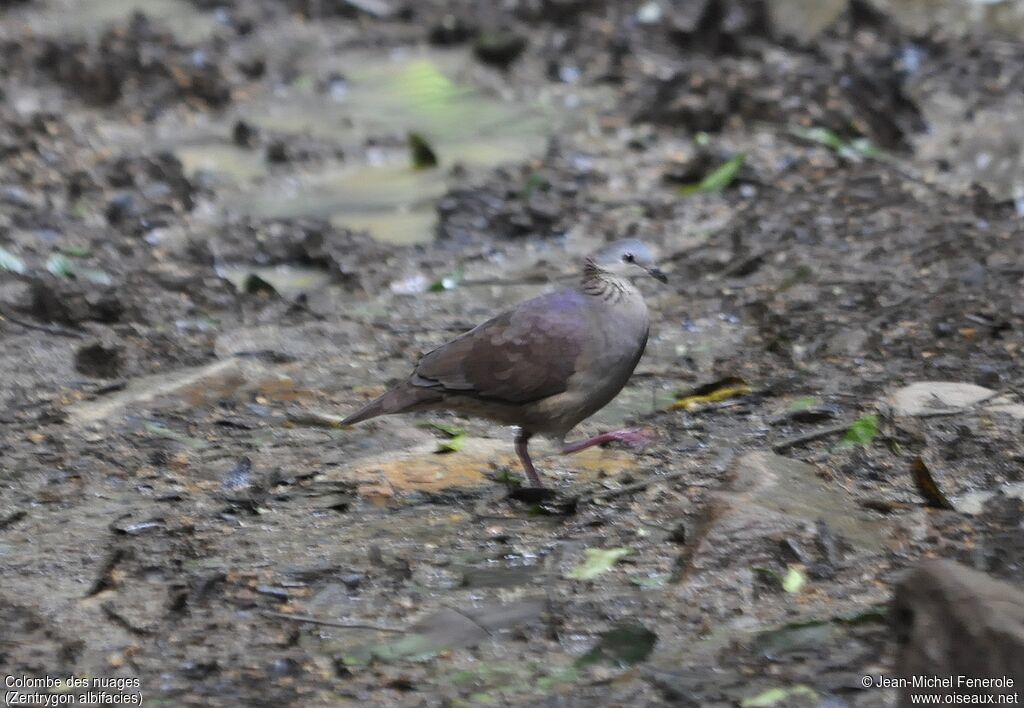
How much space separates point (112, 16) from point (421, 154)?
156 inches

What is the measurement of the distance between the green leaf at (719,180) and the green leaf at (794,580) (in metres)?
4.52

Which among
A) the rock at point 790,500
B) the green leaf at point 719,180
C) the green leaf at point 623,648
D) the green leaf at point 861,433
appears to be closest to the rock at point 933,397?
the green leaf at point 861,433

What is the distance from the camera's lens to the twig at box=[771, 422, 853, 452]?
5.09 meters

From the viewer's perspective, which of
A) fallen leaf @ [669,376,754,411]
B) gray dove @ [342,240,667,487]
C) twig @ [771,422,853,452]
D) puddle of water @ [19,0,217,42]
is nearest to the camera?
gray dove @ [342,240,667,487]

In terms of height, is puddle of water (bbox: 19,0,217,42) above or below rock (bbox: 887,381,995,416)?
below

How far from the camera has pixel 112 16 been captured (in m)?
11.6

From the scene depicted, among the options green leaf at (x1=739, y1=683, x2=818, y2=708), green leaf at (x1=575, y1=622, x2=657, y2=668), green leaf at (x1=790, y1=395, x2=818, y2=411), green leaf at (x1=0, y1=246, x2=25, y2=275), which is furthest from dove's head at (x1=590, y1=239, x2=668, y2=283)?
green leaf at (x1=0, y1=246, x2=25, y2=275)

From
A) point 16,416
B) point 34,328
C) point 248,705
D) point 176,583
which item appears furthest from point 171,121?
point 248,705

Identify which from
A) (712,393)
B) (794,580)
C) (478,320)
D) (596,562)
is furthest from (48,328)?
(794,580)

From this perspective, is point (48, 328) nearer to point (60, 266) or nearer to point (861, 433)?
point (60, 266)

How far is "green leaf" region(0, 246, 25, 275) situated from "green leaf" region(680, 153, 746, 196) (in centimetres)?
355

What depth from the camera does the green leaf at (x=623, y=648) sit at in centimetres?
374

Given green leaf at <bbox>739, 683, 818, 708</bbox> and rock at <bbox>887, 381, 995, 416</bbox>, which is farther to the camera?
rock at <bbox>887, 381, 995, 416</bbox>

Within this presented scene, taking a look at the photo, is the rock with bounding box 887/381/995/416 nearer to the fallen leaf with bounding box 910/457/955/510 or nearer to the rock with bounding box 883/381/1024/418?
the rock with bounding box 883/381/1024/418
